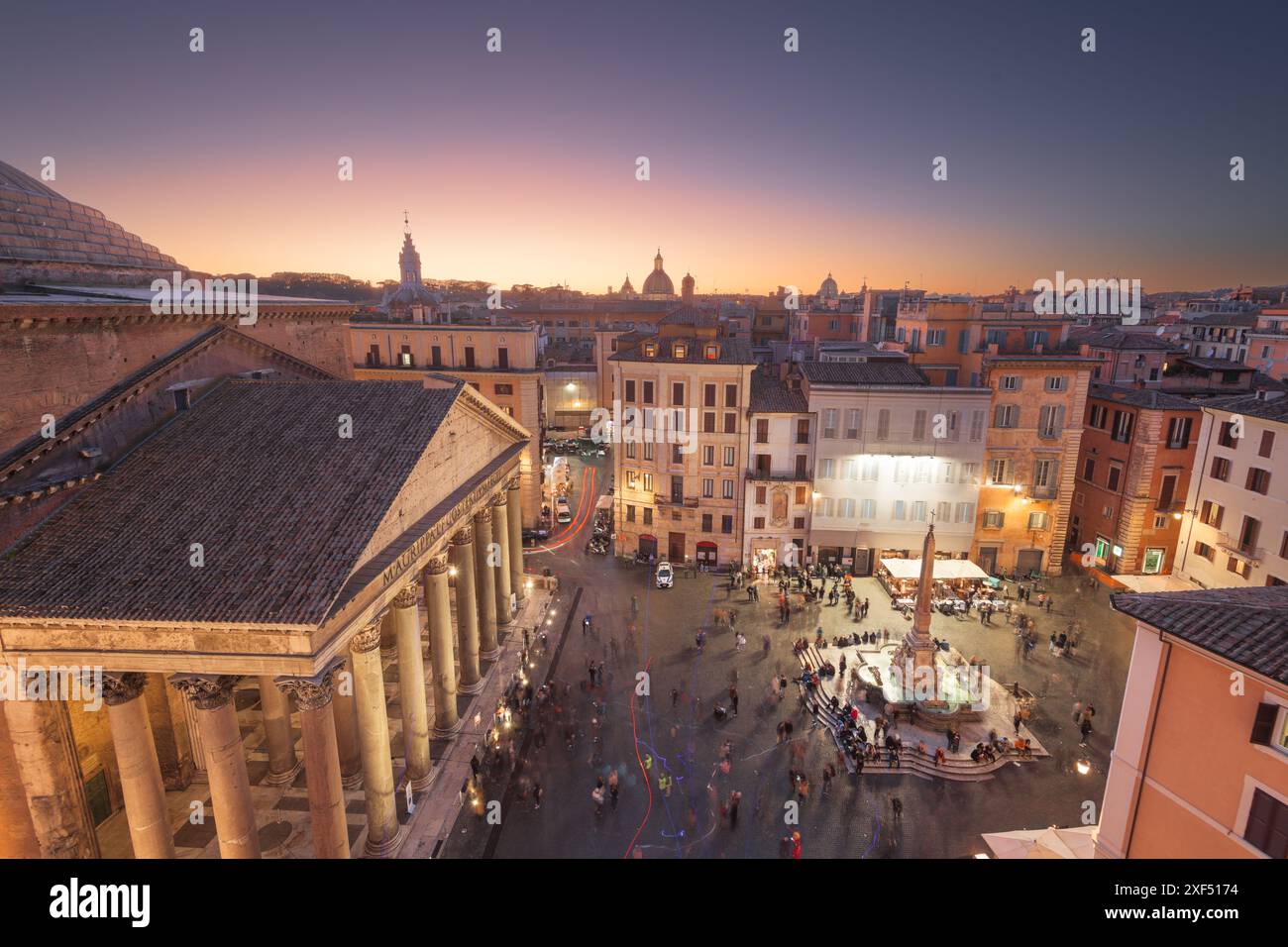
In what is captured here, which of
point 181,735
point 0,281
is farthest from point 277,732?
point 0,281

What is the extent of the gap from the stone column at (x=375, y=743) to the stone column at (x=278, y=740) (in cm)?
505

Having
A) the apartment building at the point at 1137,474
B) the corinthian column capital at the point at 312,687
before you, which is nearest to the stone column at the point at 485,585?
the corinthian column capital at the point at 312,687

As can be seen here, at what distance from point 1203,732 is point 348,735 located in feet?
76.3

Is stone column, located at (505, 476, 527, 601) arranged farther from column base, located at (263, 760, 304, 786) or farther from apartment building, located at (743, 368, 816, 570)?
apartment building, located at (743, 368, 816, 570)

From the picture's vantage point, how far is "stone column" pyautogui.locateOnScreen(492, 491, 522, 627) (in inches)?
1224

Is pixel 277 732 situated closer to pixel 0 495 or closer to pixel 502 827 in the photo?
pixel 502 827

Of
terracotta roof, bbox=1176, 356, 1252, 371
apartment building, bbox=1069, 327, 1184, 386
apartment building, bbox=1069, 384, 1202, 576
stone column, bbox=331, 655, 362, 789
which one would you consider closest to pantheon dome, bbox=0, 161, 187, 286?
stone column, bbox=331, 655, 362, 789

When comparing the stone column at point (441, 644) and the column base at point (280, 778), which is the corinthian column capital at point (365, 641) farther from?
the column base at point (280, 778)

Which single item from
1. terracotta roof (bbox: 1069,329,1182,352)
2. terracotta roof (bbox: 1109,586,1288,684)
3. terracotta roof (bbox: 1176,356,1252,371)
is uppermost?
terracotta roof (bbox: 1069,329,1182,352)

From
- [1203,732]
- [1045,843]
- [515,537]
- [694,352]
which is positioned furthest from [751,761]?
[694,352]

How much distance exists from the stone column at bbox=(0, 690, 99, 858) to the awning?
3354 centimetres

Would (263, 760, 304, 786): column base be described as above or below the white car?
below

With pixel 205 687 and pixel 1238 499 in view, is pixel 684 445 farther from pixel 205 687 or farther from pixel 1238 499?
pixel 205 687

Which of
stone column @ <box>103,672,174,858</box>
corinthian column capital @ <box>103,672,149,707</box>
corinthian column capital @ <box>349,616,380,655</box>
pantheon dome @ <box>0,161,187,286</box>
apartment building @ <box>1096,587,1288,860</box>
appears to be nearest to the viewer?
apartment building @ <box>1096,587,1288,860</box>
